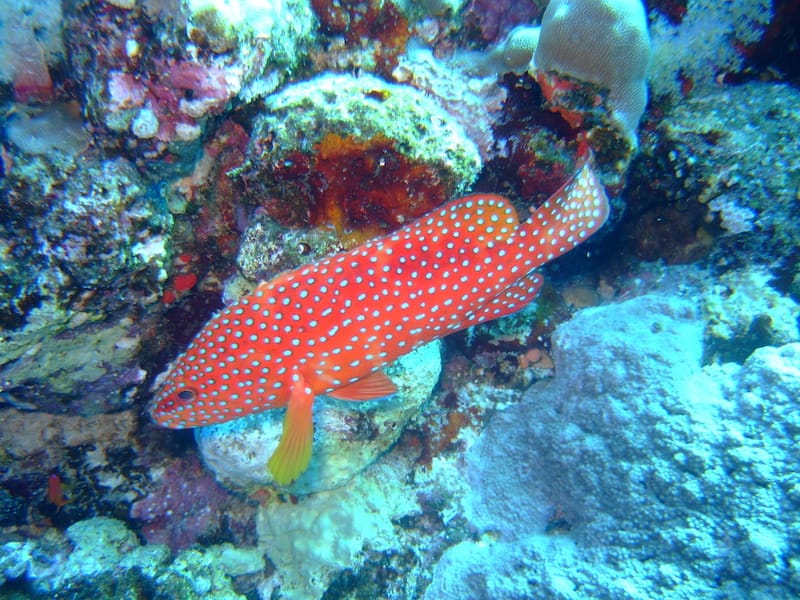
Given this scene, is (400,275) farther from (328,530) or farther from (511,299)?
(328,530)

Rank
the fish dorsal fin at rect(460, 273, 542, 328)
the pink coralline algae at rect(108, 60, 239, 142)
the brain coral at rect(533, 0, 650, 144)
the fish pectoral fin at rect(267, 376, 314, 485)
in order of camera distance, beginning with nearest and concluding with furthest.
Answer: the pink coralline algae at rect(108, 60, 239, 142)
the fish pectoral fin at rect(267, 376, 314, 485)
the brain coral at rect(533, 0, 650, 144)
the fish dorsal fin at rect(460, 273, 542, 328)

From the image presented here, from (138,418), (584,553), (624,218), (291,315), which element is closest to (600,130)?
(624,218)

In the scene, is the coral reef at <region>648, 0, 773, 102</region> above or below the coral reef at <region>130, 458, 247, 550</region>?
above

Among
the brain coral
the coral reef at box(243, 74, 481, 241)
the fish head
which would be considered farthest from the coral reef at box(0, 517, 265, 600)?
Result: the brain coral

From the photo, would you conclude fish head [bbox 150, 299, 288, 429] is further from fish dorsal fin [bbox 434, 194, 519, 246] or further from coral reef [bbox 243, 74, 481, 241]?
fish dorsal fin [bbox 434, 194, 519, 246]

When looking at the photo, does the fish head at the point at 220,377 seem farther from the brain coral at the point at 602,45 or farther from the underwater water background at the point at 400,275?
the brain coral at the point at 602,45

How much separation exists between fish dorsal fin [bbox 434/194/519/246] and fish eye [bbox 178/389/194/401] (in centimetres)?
→ 268

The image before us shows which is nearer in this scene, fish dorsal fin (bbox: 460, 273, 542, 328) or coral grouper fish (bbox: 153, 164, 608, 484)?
coral grouper fish (bbox: 153, 164, 608, 484)

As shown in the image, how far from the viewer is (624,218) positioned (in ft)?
19.2

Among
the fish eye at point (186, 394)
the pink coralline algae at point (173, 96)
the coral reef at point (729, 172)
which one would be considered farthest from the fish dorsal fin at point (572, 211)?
the fish eye at point (186, 394)

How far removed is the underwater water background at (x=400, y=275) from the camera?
12.2 ft

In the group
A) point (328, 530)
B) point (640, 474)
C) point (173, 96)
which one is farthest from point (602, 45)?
point (328, 530)

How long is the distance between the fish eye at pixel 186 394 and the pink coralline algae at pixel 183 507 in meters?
2.74

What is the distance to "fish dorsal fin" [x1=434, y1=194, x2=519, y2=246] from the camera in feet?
12.6
